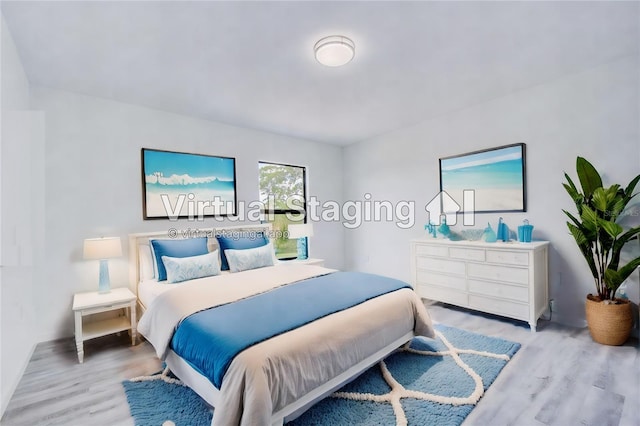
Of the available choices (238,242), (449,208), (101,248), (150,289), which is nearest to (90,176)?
(101,248)

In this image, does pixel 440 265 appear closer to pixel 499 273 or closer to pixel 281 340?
pixel 499 273

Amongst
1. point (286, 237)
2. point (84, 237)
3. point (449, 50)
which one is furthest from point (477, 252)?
point (84, 237)

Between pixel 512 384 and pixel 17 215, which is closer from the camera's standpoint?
pixel 512 384

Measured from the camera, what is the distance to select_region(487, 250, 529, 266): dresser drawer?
289cm

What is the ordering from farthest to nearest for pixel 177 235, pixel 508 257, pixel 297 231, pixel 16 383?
1. pixel 297 231
2. pixel 177 235
3. pixel 508 257
4. pixel 16 383

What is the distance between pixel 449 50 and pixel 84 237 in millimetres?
3837

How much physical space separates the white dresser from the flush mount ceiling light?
7.75ft

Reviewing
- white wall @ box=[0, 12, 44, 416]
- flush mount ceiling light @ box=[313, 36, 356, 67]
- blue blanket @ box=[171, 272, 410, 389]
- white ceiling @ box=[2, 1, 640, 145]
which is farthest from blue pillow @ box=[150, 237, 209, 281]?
flush mount ceiling light @ box=[313, 36, 356, 67]

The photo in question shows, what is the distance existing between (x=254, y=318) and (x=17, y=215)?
6.78 ft

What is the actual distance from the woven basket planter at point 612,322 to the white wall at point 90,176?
4.10m

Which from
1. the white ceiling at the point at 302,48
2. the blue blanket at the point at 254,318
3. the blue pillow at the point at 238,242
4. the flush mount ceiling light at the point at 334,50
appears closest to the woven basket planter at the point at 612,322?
the blue blanket at the point at 254,318

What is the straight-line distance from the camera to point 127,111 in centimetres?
325

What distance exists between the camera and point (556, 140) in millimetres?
3057

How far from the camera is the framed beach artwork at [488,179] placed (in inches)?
131
